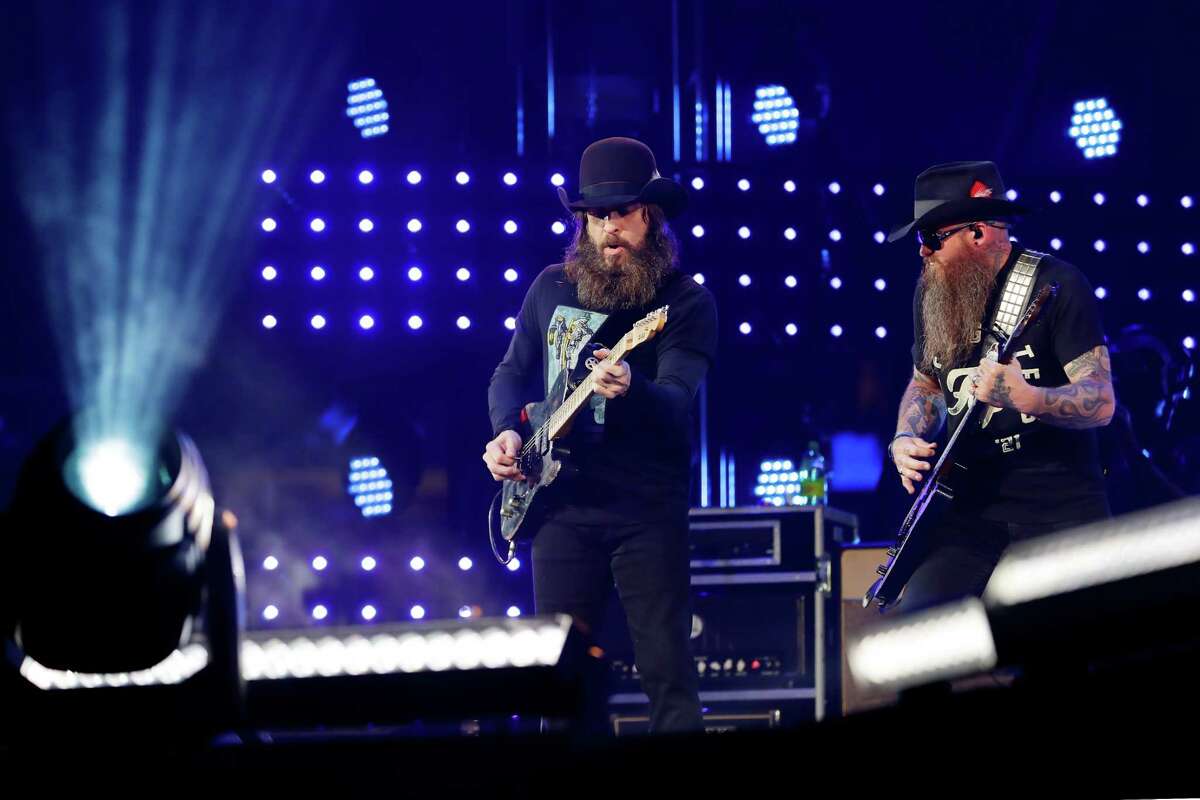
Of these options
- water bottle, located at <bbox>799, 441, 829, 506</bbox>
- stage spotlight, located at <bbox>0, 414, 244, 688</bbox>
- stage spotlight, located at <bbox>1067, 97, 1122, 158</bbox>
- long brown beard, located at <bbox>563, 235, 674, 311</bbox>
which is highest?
stage spotlight, located at <bbox>1067, 97, 1122, 158</bbox>

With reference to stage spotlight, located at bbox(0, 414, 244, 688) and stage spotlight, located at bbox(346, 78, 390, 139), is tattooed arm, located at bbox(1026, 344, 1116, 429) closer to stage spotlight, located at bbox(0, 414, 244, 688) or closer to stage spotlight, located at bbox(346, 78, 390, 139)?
stage spotlight, located at bbox(0, 414, 244, 688)

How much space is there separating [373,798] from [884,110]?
21.8 feet

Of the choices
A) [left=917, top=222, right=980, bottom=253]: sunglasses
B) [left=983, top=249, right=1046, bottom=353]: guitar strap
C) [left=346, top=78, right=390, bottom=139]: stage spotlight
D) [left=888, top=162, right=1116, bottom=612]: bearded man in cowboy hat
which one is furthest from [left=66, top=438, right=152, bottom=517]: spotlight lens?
[left=346, top=78, right=390, bottom=139]: stage spotlight

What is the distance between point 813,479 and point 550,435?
8.35 feet

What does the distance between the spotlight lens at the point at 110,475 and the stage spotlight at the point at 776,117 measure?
6.09m

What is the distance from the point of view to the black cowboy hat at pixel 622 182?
4371 mm

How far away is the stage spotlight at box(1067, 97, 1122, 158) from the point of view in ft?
24.2

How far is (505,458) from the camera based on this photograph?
14.1 feet

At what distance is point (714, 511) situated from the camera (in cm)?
566

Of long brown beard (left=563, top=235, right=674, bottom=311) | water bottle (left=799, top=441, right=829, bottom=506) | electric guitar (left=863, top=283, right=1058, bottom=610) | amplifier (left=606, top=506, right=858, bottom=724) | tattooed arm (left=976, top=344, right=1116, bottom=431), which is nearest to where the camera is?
tattooed arm (left=976, top=344, right=1116, bottom=431)

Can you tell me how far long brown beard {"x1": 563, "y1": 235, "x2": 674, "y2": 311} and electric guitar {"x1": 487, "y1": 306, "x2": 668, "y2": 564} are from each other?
0.35 feet

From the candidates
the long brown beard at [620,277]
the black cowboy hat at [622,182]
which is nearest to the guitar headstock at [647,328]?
the long brown beard at [620,277]

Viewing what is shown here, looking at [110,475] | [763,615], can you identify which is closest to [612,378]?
[763,615]

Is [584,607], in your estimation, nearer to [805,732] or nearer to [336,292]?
[805,732]
